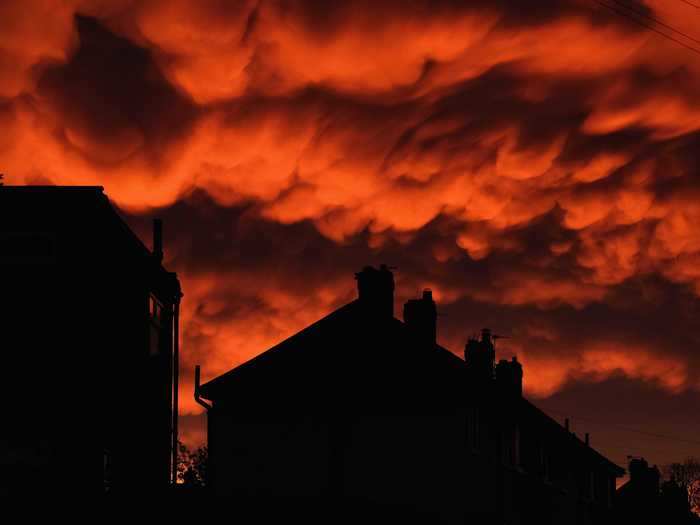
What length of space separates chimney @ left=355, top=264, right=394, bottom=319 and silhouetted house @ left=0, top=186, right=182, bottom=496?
1050 centimetres

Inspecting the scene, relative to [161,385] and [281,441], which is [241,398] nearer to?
[281,441]

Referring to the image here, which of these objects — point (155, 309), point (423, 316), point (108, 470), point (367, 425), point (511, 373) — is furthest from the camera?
point (511, 373)

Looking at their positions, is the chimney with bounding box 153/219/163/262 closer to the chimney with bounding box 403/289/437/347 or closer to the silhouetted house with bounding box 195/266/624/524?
the silhouetted house with bounding box 195/266/624/524

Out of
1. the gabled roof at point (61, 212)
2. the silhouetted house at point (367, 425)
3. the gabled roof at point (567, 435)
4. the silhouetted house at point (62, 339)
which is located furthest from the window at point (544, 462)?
the gabled roof at point (61, 212)

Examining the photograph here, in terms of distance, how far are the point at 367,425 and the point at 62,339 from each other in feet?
37.7

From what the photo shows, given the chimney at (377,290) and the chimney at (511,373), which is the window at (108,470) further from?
the chimney at (511,373)

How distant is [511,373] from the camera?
42469mm

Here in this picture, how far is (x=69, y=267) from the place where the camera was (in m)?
24.0

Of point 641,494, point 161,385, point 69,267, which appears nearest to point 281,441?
point 161,385

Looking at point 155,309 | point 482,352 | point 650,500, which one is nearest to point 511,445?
point 482,352

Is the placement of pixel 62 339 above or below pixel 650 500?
above

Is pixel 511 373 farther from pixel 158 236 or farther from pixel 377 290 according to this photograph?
pixel 158 236

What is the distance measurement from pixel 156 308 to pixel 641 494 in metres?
40.9

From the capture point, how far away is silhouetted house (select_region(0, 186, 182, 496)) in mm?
22844
